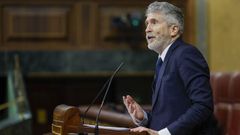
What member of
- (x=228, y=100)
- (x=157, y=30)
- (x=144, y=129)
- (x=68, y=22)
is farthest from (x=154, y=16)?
(x=68, y=22)

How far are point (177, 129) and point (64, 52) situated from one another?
3134mm

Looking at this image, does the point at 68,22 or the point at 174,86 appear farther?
the point at 68,22

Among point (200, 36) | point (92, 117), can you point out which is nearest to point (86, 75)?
point (200, 36)

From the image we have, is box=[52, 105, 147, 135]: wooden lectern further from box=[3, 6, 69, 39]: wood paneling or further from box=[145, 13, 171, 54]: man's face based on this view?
box=[3, 6, 69, 39]: wood paneling

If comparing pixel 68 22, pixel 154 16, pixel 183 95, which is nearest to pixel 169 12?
pixel 154 16

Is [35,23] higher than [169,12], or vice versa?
[169,12]

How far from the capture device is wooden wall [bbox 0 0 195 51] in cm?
475

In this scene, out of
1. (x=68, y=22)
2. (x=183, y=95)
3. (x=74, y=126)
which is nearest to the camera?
(x=74, y=126)

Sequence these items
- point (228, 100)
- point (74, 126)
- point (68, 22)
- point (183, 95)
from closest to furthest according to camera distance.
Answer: point (74, 126) → point (183, 95) → point (228, 100) → point (68, 22)

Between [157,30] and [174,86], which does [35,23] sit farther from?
[174,86]

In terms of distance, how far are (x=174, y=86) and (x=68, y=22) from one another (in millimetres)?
2978

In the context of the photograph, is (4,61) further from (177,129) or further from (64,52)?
(177,129)

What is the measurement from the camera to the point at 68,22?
188 inches

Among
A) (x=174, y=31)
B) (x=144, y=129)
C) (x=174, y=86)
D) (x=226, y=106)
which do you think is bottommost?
(x=226, y=106)
